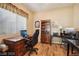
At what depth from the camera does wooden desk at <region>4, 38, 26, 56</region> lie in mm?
2141

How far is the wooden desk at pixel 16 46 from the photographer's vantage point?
2.14 meters

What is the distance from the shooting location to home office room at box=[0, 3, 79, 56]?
86.2 inches

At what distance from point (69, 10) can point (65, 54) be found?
79cm

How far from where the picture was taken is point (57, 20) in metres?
2.25

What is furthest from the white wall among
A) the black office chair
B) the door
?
the black office chair

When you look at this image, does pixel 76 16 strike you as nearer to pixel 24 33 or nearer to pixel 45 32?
pixel 45 32

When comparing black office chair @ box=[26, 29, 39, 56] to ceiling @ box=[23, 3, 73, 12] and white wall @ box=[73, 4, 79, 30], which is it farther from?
white wall @ box=[73, 4, 79, 30]

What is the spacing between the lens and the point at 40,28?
7.59 feet

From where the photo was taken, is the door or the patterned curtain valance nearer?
the patterned curtain valance

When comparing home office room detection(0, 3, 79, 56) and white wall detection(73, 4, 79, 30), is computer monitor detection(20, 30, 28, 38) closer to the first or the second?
home office room detection(0, 3, 79, 56)

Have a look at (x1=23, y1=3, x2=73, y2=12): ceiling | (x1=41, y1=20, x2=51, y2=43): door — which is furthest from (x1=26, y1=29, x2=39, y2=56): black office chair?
(x1=23, y1=3, x2=73, y2=12): ceiling

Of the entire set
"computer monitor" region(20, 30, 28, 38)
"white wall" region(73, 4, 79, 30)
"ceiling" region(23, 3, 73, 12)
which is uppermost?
"ceiling" region(23, 3, 73, 12)

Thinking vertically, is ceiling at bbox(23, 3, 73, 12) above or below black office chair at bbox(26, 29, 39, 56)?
above

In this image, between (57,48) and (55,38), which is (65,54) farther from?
(55,38)
